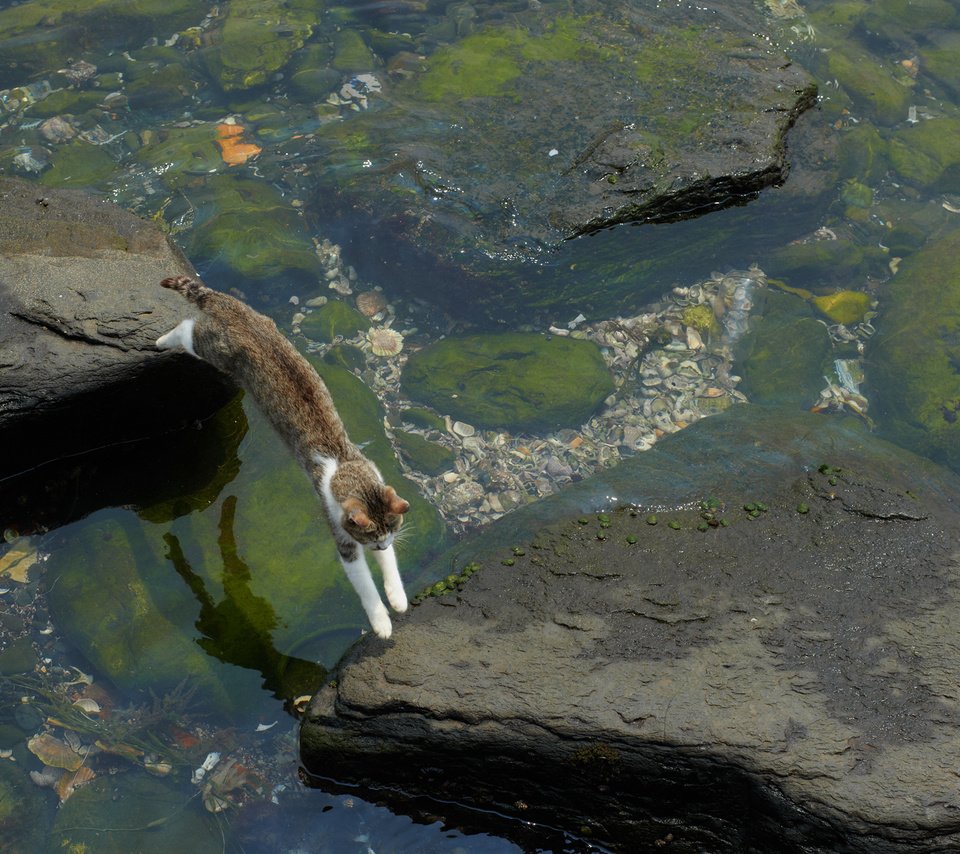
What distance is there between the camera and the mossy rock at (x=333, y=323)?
9555 millimetres

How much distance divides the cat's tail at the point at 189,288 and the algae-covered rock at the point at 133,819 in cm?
345

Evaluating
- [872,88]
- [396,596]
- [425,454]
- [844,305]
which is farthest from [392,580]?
[872,88]

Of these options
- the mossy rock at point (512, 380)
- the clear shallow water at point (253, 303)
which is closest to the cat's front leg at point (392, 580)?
the clear shallow water at point (253, 303)

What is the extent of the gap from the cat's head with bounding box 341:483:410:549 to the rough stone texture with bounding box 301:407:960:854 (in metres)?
0.72

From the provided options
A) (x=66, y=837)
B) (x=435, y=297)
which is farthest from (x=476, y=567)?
(x=435, y=297)

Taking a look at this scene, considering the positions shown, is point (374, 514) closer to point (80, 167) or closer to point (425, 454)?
point (425, 454)

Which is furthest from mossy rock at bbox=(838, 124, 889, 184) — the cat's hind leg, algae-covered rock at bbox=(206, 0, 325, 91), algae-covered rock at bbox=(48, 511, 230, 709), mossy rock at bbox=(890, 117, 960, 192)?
algae-covered rock at bbox=(48, 511, 230, 709)

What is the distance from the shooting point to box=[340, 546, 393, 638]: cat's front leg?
5.62m

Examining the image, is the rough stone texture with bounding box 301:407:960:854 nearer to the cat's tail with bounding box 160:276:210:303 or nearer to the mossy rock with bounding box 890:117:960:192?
the cat's tail with bounding box 160:276:210:303

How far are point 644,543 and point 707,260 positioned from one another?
16.0 ft

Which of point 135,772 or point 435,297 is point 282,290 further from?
point 135,772

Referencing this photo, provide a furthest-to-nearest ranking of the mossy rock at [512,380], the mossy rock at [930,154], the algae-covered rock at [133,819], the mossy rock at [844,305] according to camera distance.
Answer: the mossy rock at [930,154]
the mossy rock at [844,305]
the mossy rock at [512,380]
the algae-covered rock at [133,819]

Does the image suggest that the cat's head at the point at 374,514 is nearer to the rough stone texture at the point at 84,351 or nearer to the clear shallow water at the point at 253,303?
the clear shallow water at the point at 253,303

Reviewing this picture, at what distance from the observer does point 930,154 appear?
11773 mm
